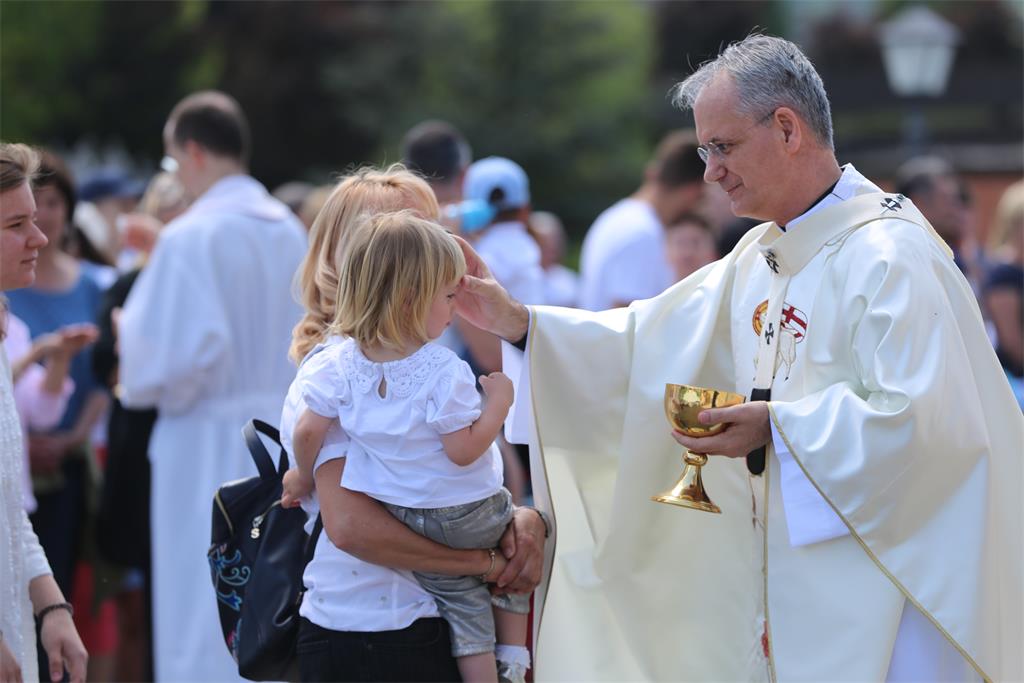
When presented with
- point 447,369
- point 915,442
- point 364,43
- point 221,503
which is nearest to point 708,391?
point 915,442

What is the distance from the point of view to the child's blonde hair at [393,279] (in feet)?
8.58

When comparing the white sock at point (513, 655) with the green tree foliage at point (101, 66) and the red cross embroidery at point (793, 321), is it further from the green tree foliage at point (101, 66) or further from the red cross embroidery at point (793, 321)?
the green tree foliage at point (101, 66)

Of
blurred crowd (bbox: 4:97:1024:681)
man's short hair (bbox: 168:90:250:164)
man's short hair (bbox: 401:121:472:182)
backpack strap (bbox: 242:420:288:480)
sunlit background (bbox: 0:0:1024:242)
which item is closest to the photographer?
backpack strap (bbox: 242:420:288:480)

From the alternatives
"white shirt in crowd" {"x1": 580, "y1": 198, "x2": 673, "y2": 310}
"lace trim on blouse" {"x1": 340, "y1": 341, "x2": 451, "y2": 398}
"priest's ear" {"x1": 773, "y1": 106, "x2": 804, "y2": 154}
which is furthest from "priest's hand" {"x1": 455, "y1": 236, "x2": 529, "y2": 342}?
"white shirt in crowd" {"x1": 580, "y1": 198, "x2": 673, "y2": 310}

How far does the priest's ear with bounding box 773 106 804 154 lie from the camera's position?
119 inches

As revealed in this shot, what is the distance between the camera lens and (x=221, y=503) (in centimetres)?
305

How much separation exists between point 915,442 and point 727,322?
0.76m

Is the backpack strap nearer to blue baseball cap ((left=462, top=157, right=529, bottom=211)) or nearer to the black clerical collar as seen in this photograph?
the black clerical collar

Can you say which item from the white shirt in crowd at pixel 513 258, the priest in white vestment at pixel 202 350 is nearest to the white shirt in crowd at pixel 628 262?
the white shirt in crowd at pixel 513 258

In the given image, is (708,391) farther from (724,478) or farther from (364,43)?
(364,43)

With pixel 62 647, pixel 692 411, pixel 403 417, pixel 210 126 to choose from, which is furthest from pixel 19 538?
pixel 210 126

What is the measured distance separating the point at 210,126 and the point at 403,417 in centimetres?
282

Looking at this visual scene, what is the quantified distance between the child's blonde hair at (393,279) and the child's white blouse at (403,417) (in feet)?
0.19

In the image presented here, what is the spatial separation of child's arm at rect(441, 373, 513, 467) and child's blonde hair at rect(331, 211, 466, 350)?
0.19 m
